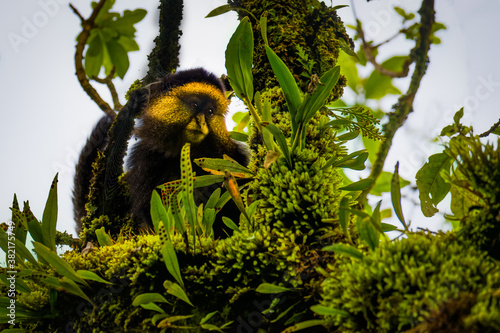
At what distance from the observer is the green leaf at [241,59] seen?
1.08 meters

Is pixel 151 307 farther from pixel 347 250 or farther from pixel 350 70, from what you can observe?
pixel 350 70

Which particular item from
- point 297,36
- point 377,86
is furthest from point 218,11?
point 377,86

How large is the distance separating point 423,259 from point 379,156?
17.0 inches

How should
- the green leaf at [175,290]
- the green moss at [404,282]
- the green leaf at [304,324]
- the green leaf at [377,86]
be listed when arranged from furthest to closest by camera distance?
the green leaf at [377,86] → the green leaf at [175,290] → the green leaf at [304,324] → the green moss at [404,282]

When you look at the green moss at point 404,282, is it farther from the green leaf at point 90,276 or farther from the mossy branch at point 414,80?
the green leaf at point 90,276

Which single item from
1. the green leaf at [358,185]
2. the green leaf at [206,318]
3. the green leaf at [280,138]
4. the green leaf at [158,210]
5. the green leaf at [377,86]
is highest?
the green leaf at [377,86]

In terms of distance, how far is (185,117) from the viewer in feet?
8.46

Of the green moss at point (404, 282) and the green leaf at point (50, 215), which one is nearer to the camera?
the green moss at point (404, 282)

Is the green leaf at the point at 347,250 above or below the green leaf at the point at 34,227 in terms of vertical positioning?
below

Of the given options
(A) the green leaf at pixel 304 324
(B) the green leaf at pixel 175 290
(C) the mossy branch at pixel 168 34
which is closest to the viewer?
(A) the green leaf at pixel 304 324

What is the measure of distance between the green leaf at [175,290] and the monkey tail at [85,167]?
1683 mm

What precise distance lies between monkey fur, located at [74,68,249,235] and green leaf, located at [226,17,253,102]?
131 cm

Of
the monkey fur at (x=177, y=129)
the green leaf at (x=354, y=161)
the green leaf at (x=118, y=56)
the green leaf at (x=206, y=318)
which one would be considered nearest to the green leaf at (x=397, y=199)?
the green leaf at (x=354, y=161)

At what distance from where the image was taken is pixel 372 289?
2.24 ft
